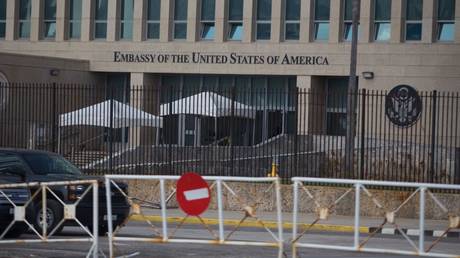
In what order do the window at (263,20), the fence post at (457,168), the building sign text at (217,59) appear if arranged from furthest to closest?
the window at (263,20) → the building sign text at (217,59) → the fence post at (457,168)

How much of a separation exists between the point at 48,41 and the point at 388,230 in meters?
31.4

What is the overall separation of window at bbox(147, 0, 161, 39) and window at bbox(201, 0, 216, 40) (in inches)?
84.6

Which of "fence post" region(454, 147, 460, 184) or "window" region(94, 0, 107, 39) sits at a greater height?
"window" region(94, 0, 107, 39)

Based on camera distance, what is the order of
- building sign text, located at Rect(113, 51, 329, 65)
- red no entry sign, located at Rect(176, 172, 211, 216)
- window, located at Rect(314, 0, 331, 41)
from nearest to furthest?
red no entry sign, located at Rect(176, 172, 211, 216) → window, located at Rect(314, 0, 331, 41) → building sign text, located at Rect(113, 51, 329, 65)

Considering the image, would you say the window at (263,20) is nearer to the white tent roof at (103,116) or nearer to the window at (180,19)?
the window at (180,19)

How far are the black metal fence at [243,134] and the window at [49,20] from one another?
621 inches


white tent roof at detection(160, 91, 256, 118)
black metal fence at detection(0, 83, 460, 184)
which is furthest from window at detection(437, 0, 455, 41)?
white tent roof at detection(160, 91, 256, 118)

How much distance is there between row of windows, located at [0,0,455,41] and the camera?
→ 1702 inches

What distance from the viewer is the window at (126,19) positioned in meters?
48.0

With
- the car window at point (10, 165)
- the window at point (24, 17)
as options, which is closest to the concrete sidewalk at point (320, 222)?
the car window at point (10, 165)

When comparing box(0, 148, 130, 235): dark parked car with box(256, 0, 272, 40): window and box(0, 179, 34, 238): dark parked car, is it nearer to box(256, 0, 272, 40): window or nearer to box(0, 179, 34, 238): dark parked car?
box(0, 179, 34, 238): dark parked car

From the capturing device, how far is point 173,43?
47.0 metres

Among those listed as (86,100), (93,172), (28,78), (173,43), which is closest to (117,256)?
(93,172)

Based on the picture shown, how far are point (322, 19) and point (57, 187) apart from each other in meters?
29.3
